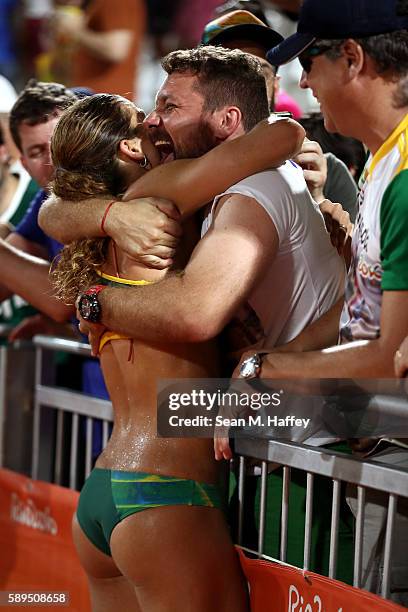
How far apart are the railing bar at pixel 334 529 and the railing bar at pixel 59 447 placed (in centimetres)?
161

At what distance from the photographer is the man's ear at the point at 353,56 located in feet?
7.42

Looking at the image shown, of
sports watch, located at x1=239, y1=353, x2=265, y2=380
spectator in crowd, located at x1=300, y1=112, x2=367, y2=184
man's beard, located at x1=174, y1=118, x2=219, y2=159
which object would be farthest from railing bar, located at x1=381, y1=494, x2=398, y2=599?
spectator in crowd, located at x1=300, y1=112, x2=367, y2=184

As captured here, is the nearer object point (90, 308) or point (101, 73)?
point (90, 308)

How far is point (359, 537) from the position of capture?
2.34 metres

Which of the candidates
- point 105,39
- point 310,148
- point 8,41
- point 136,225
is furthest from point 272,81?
point 8,41

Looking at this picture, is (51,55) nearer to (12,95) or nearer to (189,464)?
(12,95)

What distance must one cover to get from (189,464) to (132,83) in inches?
162

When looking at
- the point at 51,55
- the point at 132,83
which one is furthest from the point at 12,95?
the point at 51,55

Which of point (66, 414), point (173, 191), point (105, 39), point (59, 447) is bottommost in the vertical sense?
point (59, 447)

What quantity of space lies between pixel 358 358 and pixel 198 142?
2.49 ft

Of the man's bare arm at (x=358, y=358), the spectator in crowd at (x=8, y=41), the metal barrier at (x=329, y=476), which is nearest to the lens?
the man's bare arm at (x=358, y=358)

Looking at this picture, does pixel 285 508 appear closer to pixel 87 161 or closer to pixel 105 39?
pixel 87 161

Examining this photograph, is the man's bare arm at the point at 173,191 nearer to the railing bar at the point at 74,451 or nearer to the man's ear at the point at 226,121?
the man's ear at the point at 226,121

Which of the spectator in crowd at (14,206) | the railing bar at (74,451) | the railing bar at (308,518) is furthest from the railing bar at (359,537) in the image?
the spectator in crowd at (14,206)
